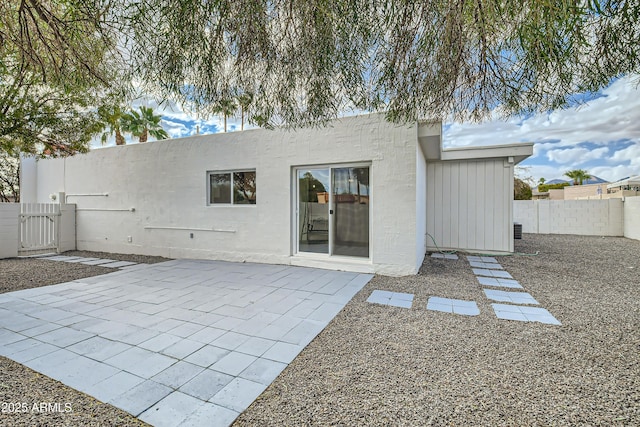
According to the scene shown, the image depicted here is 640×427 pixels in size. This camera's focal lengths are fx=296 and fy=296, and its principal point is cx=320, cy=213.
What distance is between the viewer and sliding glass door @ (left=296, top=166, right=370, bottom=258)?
5.77 metres

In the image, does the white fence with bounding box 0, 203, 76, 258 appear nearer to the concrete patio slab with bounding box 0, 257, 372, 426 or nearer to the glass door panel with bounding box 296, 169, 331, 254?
the concrete patio slab with bounding box 0, 257, 372, 426

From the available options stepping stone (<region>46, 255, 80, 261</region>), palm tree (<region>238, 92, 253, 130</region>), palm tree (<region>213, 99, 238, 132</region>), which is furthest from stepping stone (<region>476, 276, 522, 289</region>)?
stepping stone (<region>46, 255, 80, 261</region>)

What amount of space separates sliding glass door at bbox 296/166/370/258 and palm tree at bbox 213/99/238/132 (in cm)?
271

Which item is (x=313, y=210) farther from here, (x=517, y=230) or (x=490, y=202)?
(x=517, y=230)

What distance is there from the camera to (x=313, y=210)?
241 inches

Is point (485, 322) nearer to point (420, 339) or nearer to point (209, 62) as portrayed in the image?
point (420, 339)

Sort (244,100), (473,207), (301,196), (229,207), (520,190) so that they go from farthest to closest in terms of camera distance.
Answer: (520,190)
(473,207)
(229,207)
(301,196)
(244,100)

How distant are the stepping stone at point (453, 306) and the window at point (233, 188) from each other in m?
4.30

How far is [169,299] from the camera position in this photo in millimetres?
4086

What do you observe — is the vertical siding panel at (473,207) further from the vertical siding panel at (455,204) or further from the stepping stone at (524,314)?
the stepping stone at (524,314)

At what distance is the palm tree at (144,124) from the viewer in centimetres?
1393

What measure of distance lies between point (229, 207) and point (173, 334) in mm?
4196

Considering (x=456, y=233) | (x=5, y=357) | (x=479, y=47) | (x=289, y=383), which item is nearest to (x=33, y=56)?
(x=5, y=357)

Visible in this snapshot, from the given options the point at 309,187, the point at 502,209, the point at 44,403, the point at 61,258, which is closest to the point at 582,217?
the point at 502,209
